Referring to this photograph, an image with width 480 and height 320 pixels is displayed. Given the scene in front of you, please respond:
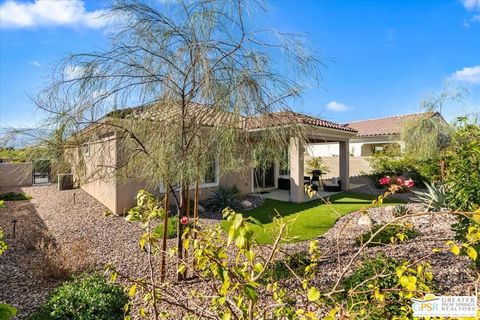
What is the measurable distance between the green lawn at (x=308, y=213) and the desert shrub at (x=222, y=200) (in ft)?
2.72

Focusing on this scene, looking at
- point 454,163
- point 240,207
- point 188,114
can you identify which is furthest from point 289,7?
point 240,207

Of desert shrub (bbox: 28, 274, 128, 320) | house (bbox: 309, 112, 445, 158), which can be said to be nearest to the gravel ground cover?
desert shrub (bbox: 28, 274, 128, 320)

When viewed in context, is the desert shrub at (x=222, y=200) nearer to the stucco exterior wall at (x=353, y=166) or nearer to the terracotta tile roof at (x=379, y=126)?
the stucco exterior wall at (x=353, y=166)

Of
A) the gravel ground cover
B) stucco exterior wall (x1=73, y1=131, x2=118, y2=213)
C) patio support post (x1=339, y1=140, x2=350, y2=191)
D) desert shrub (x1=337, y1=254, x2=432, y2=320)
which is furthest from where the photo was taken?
patio support post (x1=339, y1=140, x2=350, y2=191)

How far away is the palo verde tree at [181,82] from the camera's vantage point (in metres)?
4.82

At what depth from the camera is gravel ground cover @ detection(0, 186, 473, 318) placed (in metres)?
5.77

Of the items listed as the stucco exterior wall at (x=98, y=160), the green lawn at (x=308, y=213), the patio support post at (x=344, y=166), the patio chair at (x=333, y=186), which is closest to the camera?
the stucco exterior wall at (x=98, y=160)

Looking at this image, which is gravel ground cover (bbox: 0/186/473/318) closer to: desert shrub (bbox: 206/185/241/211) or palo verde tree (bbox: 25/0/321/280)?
desert shrub (bbox: 206/185/241/211)

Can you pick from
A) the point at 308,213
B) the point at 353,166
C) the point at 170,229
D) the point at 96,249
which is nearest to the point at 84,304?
the point at 96,249

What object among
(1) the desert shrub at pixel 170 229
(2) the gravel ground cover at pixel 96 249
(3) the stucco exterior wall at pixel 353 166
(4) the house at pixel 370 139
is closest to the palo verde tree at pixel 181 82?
(2) the gravel ground cover at pixel 96 249

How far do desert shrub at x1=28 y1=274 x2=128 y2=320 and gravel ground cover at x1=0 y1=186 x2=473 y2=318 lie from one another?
159 centimetres

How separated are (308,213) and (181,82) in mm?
9809

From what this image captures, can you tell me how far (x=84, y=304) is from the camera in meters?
4.02

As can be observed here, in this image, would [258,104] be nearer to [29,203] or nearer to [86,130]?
[86,130]
